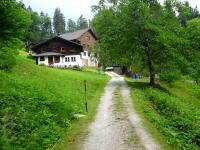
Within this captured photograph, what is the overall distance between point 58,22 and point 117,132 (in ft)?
539

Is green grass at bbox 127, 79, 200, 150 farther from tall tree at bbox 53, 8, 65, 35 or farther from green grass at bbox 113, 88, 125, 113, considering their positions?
tall tree at bbox 53, 8, 65, 35

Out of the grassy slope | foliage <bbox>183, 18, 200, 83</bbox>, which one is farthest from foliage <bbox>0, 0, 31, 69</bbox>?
foliage <bbox>183, 18, 200, 83</bbox>

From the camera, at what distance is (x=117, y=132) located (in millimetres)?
17469

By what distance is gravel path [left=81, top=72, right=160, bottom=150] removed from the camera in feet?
49.3

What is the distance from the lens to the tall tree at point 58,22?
175250mm

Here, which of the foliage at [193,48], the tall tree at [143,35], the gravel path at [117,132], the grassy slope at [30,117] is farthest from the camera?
the foliage at [193,48]

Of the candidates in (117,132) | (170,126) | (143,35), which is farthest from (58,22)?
(117,132)

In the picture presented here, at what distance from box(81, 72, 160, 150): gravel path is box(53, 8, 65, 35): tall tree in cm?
15384

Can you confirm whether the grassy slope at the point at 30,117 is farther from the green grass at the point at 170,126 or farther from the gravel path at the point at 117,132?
the green grass at the point at 170,126

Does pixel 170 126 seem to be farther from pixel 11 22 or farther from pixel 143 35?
pixel 143 35

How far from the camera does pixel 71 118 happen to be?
2053cm

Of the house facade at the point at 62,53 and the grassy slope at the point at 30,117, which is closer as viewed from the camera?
the grassy slope at the point at 30,117

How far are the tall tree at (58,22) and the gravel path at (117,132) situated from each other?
15384 cm

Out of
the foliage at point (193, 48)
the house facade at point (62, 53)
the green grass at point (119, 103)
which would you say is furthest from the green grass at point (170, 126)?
the house facade at point (62, 53)
